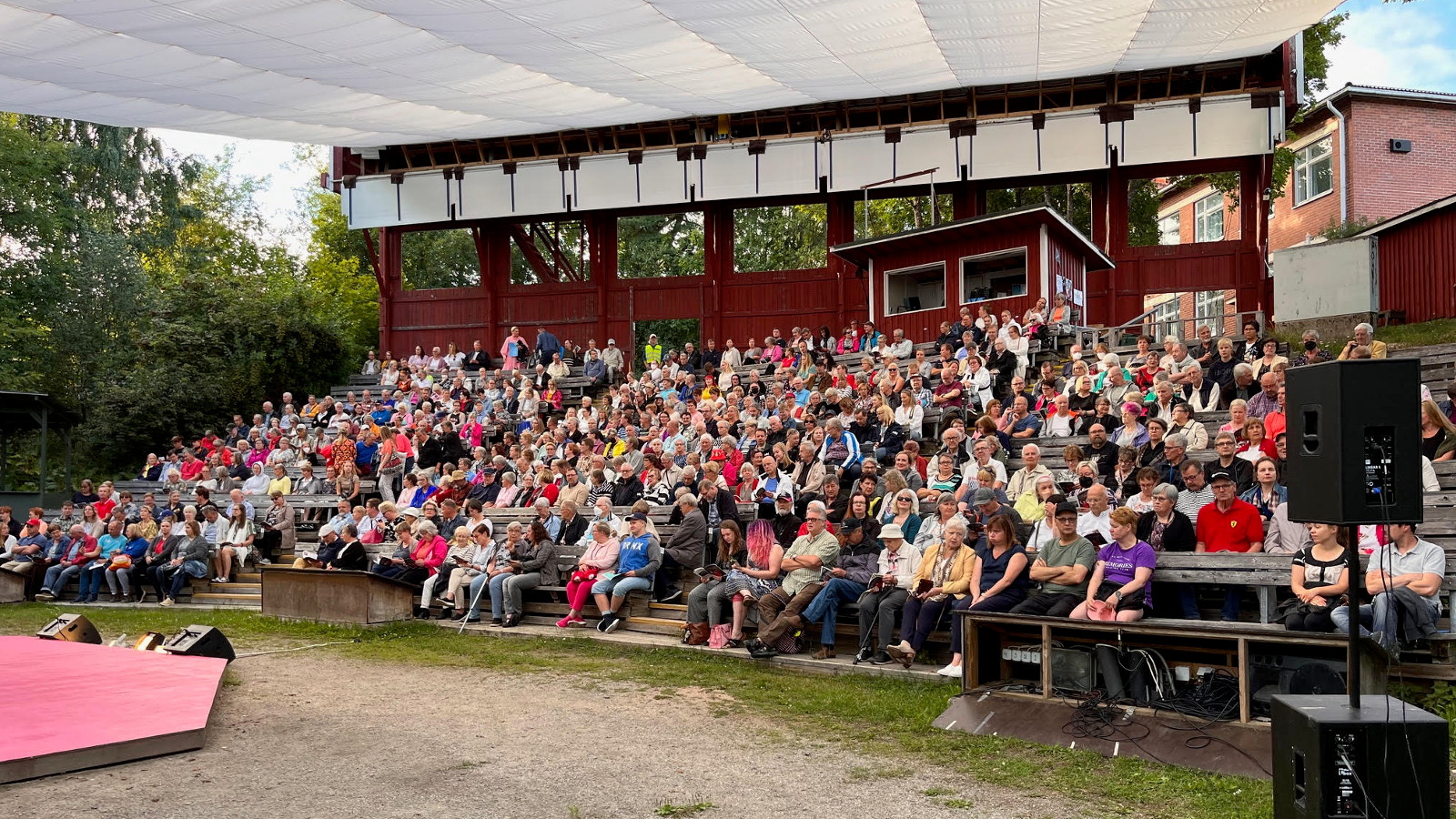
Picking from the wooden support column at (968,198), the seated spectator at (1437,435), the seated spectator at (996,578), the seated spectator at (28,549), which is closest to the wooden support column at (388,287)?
the seated spectator at (28,549)

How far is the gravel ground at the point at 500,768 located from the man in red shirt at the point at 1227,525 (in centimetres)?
338

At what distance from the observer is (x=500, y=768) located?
623 cm

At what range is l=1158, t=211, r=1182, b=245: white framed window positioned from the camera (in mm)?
38594

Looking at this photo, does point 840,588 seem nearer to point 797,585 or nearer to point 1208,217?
point 797,585

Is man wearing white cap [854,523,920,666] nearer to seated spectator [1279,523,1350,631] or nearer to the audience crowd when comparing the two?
the audience crowd

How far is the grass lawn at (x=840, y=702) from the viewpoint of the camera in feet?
18.2

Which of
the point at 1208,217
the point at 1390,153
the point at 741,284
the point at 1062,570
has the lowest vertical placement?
the point at 1062,570

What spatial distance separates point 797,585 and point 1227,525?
3.57 m

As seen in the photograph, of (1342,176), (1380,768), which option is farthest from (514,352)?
(1380,768)

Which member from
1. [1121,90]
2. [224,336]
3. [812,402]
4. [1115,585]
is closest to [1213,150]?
[1121,90]

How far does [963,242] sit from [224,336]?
18.3m

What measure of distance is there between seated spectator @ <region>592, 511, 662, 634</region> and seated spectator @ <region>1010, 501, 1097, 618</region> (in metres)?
4.48

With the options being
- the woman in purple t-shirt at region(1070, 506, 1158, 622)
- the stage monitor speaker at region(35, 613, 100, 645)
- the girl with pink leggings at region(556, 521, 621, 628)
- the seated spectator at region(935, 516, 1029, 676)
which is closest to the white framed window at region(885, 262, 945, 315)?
the girl with pink leggings at region(556, 521, 621, 628)

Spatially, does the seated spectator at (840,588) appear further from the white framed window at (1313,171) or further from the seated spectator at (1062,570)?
the white framed window at (1313,171)
